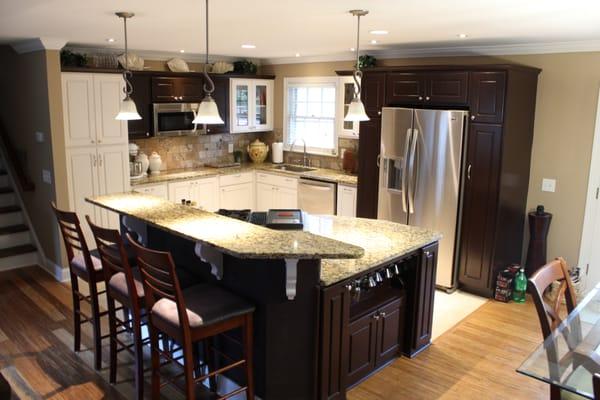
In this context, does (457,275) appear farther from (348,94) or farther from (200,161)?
(200,161)

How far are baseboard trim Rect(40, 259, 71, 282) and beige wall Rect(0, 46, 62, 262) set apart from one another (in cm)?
7

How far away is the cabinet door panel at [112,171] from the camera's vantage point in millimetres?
5582

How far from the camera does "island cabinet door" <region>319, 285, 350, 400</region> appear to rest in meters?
3.00

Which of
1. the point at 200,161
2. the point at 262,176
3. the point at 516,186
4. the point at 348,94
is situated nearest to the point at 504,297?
the point at 516,186

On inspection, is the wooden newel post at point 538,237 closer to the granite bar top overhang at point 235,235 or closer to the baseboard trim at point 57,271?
the granite bar top overhang at point 235,235

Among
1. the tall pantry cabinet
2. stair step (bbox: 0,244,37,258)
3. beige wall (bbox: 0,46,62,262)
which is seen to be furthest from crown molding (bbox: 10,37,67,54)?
stair step (bbox: 0,244,37,258)

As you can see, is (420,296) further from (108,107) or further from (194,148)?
(194,148)

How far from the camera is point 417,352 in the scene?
3.90m

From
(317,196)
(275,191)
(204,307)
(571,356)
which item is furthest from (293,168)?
(571,356)

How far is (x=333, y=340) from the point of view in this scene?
3.09 meters

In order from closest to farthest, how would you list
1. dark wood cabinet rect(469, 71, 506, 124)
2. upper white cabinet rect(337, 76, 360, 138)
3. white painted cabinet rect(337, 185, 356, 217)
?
1. dark wood cabinet rect(469, 71, 506, 124)
2. white painted cabinet rect(337, 185, 356, 217)
3. upper white cabinet rect(337, 76, 360, 138)

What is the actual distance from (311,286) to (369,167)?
2.89 meters

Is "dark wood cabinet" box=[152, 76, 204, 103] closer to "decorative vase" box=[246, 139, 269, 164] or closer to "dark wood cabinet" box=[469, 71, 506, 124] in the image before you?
"decorative vase" box=[246, 139, 269, 164]

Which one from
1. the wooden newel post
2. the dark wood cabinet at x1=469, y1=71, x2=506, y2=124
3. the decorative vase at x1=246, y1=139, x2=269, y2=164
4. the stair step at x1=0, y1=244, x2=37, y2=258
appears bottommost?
the stair step at x1=0, y1=244, x2=37, y2=258
